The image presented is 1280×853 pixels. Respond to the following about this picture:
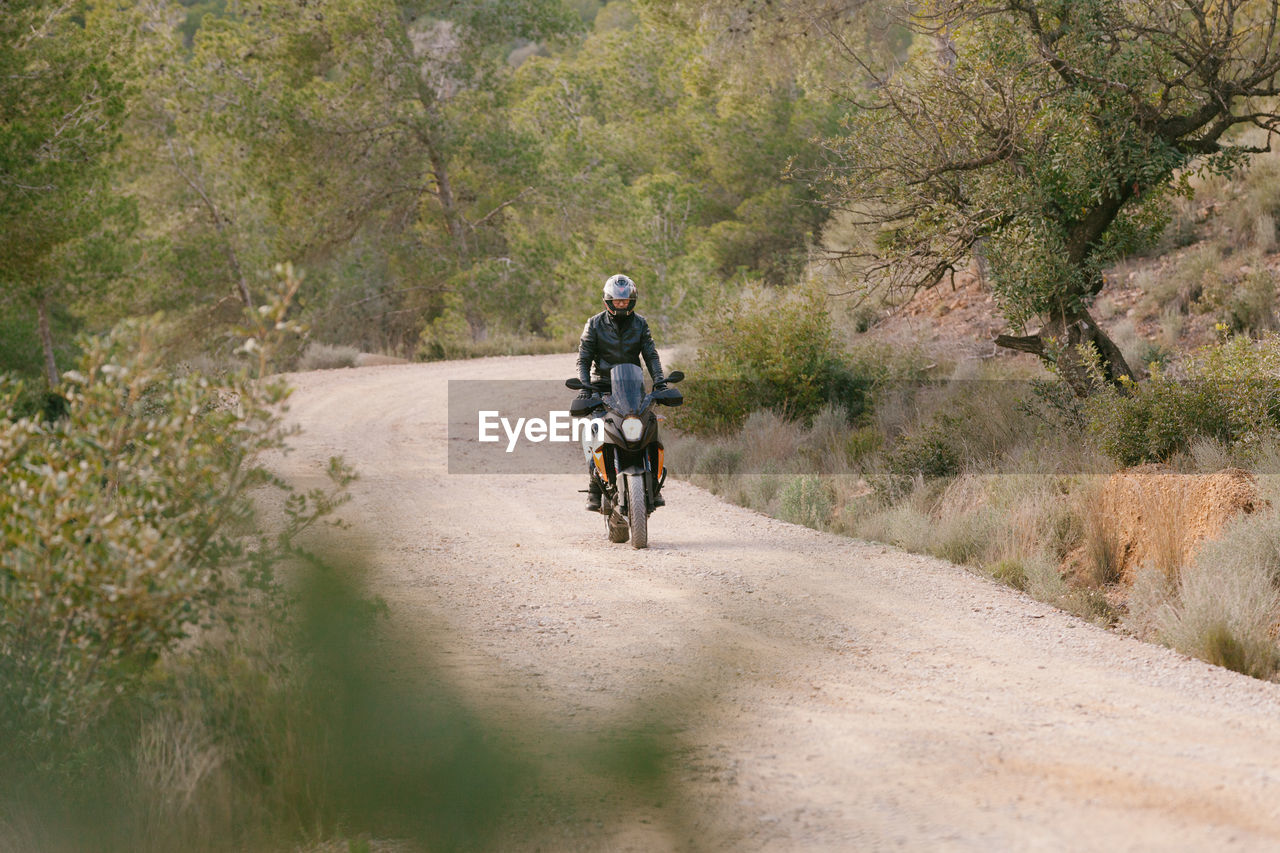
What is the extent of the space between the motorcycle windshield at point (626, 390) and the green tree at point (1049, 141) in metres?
4.90

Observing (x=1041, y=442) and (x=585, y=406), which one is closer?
(x=585, y=406)

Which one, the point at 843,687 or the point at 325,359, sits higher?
the point at 325,359

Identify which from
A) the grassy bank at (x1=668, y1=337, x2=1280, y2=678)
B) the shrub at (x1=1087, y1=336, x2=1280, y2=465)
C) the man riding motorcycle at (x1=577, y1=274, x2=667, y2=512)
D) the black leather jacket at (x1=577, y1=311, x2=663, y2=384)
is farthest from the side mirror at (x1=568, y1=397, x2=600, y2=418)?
the shrub at (x1=1087, y1=336, x2=1280, y2=465)

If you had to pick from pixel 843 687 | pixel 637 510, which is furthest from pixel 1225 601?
pixel 637 510

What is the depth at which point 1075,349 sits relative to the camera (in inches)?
522

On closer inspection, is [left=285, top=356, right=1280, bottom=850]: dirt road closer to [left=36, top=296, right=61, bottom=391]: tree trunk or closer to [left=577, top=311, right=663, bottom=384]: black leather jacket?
[left=577, top=311, right=663, bottom=384]: black leather jacket

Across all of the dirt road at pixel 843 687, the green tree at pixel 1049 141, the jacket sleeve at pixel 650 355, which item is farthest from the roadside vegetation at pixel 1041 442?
the jacket sleeve at pixel 650 355

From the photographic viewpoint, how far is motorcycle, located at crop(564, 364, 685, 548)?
9.38m

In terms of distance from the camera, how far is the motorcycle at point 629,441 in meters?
9.38

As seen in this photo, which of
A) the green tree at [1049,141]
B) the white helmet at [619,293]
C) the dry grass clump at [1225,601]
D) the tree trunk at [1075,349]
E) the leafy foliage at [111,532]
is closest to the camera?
the leafy foliage at [111,532]

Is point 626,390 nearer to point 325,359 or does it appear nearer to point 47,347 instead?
point 47,347

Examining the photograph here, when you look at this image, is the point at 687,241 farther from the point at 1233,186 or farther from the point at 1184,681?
the point at 1184,681

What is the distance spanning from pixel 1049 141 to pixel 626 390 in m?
5.87

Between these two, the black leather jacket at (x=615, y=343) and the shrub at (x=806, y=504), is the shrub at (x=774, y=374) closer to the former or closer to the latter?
the shrub at (x=806, y=504)
